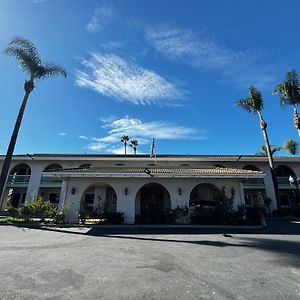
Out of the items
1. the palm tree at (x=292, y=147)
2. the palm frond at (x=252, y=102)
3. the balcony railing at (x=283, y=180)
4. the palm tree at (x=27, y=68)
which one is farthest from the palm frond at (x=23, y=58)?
the palm tree at (x=292, y=147)

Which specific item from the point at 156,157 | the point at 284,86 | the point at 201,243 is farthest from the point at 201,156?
the point at 201,243

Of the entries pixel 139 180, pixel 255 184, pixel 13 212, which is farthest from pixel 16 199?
pixel 255 184

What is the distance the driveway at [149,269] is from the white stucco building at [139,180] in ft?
20.1

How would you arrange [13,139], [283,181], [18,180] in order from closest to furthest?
[13,139], [18,180], [283,181]

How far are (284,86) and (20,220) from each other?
93.1 ft

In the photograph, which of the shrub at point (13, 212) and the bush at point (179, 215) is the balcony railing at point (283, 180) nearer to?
the bush at point (179, 215)

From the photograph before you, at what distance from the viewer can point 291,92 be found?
945 inches

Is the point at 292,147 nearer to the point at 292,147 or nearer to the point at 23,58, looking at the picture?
the point at 292,147

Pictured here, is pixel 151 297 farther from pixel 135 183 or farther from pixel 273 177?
pixel 273 177

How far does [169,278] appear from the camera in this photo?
198 inches

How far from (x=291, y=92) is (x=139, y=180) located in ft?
66.0

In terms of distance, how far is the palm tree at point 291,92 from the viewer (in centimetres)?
2392

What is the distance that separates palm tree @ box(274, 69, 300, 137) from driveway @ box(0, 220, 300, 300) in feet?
65.6

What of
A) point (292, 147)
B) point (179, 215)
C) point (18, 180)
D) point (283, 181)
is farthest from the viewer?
point (292, 147)
